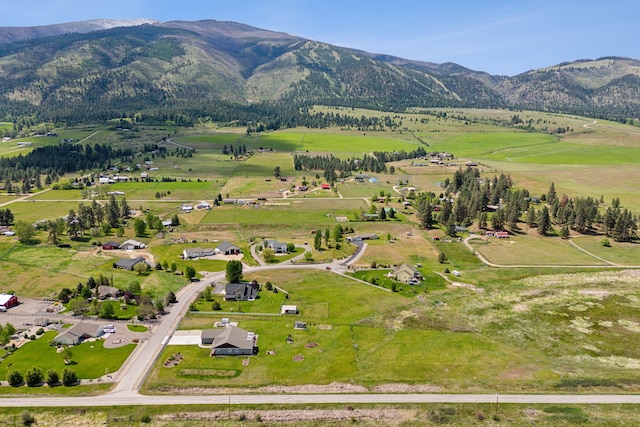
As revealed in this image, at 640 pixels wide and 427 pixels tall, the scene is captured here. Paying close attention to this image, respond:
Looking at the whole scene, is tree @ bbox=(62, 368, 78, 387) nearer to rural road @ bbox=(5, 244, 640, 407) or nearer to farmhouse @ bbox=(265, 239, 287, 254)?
rural road @ bbox=(5, 244, 640, 407)

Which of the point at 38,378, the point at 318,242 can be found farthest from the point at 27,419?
the point at 318,242

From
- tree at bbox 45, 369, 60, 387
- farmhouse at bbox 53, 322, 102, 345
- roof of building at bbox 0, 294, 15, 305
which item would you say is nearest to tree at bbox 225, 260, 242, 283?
farmhouse at bbox 53, 322, 102, 345

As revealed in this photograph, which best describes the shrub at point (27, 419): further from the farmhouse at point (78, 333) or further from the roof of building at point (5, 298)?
the roof of building at point (5, 298)

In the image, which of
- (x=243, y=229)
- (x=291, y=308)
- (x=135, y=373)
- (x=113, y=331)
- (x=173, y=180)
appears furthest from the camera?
(x=173, y=180)

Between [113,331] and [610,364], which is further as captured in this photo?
[113,331]

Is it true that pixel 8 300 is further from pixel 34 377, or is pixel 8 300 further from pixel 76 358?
pixel 34 377

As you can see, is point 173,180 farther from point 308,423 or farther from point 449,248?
point 308,423

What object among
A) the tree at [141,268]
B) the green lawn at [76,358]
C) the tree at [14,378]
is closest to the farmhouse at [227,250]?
the tree at [141,268]

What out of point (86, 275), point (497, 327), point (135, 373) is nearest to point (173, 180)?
point (86, 275)
